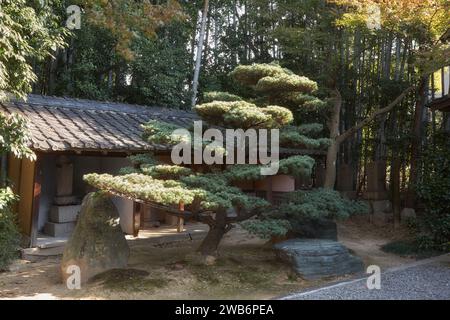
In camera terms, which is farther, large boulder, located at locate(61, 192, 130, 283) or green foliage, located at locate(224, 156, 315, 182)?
green foliage, located at locate(224, 156, 315, 182)

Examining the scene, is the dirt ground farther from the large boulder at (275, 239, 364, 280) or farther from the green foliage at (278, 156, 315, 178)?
the green foliage at (278, 156, 315, 178)

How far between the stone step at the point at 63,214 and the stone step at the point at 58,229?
3.7 inches

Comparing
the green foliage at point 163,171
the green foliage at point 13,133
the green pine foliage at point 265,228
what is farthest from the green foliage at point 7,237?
the green pine foliage at point 265,228

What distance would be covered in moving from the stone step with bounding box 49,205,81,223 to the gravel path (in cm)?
585

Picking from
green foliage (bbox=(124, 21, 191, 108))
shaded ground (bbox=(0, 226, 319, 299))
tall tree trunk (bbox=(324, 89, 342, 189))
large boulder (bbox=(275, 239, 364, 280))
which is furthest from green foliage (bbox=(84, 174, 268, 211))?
green foliage (bbox=(124, 21, 191, 108))

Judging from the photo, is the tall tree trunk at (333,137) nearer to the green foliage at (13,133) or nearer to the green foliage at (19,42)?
the green foliage at (19,42)

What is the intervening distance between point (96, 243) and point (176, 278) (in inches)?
52.9

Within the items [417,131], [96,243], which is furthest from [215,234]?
[417,131]

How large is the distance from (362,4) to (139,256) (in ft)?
23.5

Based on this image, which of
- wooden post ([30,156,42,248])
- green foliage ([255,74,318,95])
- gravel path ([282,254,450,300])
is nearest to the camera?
gravel path ([282,254,450,300])

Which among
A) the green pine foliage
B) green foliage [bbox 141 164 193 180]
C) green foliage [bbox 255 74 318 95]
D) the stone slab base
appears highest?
green foliage [bbox 255 74 318 95]

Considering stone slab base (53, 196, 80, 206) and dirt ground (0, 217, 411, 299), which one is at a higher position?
stone slab base (53, 196, 80, 206)

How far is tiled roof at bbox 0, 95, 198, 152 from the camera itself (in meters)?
7.84

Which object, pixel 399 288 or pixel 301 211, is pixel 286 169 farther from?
pixel 399 288
